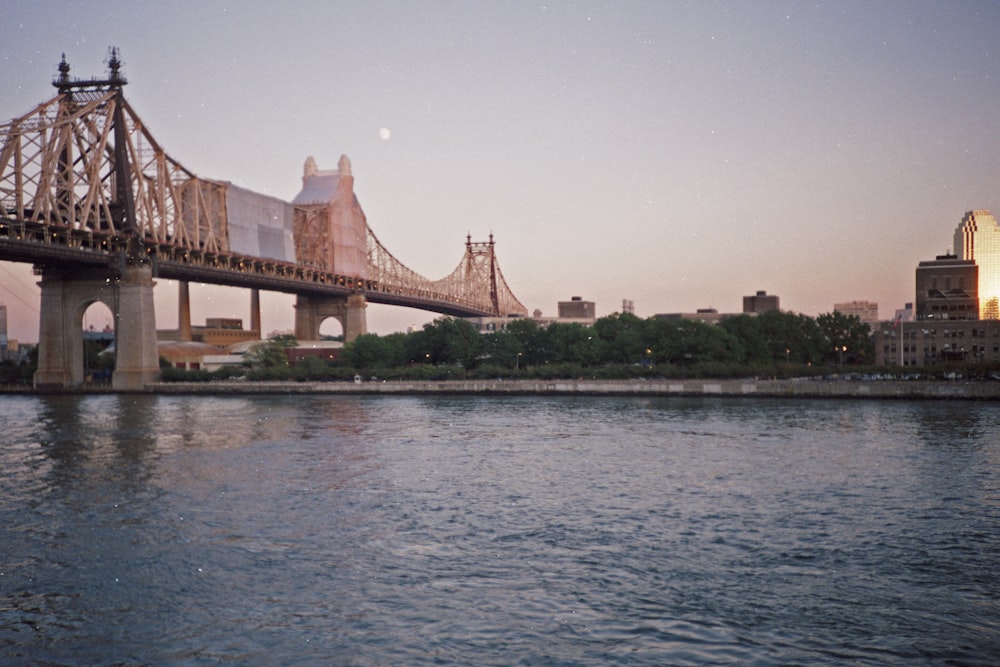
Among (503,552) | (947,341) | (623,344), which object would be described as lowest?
(503,552)

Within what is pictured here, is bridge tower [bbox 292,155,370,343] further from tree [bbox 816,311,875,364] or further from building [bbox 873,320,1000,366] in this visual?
building [bbox 873,320,1000,366]

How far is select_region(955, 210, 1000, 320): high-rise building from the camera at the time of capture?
152625 millimetres

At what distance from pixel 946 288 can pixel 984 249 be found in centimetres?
4734

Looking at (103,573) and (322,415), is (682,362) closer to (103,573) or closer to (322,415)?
(322,415)

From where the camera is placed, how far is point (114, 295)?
70.6 metres

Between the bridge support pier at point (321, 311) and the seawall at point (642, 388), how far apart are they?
24768 mm

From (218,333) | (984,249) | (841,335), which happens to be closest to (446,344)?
(841,335)

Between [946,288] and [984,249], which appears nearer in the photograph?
→ [946,288]

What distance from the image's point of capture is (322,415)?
5162 cm

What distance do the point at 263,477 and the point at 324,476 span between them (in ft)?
6.34

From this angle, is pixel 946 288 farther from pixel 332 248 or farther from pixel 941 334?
pixel 332 248

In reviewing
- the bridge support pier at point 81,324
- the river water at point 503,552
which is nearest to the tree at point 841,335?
the river water at point 503,552

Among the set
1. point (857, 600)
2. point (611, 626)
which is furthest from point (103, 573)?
point (857, 600)

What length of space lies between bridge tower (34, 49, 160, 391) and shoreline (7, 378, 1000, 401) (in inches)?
83.5
